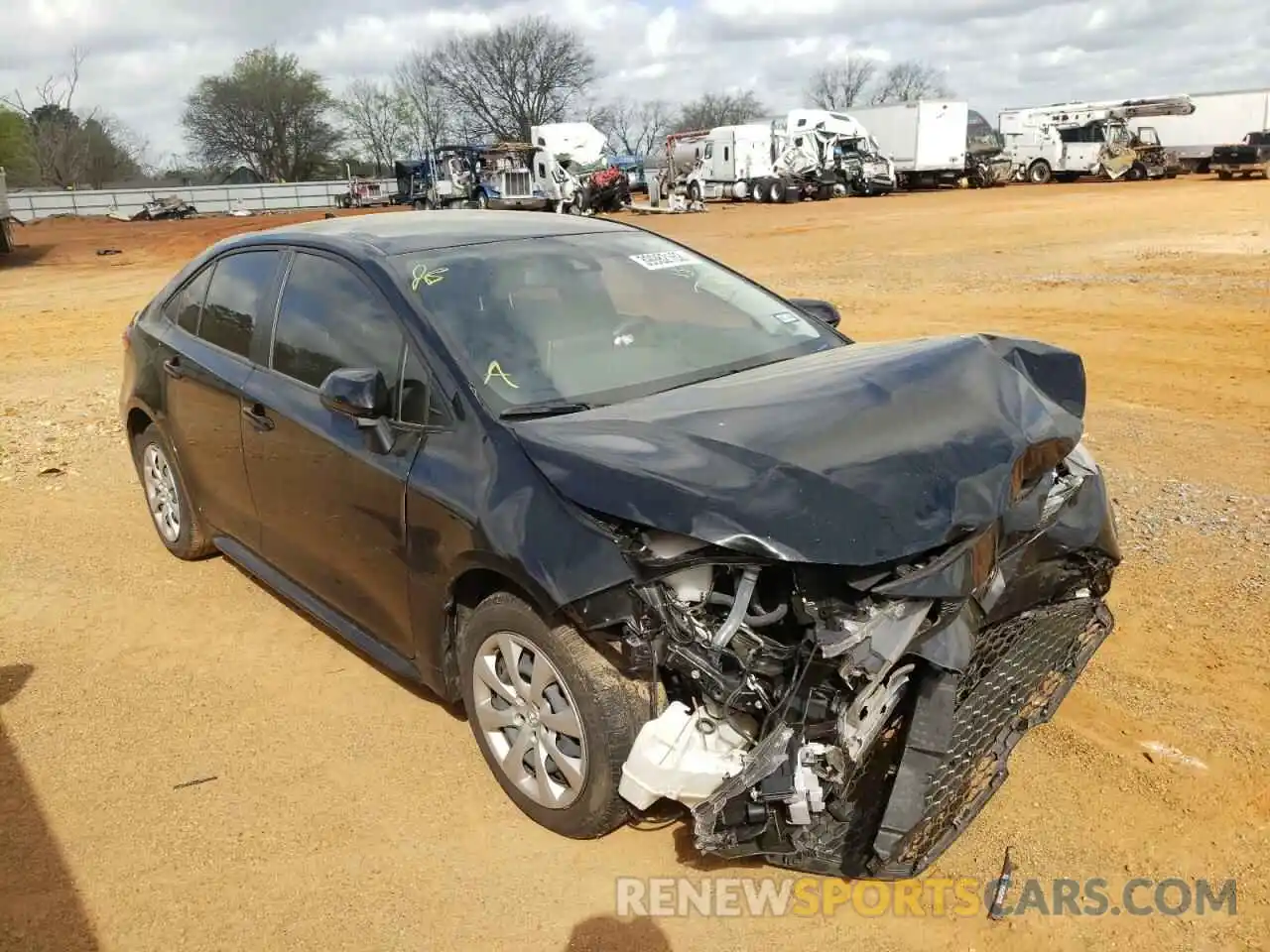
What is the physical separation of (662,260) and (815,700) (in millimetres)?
2320

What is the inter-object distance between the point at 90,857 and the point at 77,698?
3.68ft

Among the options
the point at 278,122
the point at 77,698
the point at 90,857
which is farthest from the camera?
the point at 278,122

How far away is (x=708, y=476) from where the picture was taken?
2.60 m

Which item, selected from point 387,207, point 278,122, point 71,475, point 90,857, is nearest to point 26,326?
Result: point 71,475

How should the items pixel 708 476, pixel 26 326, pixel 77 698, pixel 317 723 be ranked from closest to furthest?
pixel 708 476
pixel 317 723
pixel 77 698
pixel 26 326

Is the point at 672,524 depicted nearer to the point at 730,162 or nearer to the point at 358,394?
the point at 358,394

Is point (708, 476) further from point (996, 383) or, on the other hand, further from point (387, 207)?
point (387, 207)

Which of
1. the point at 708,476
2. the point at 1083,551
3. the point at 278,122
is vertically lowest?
the point at 1083,551

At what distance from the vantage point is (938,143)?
39.8 m

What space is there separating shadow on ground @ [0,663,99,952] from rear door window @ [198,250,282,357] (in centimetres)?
189

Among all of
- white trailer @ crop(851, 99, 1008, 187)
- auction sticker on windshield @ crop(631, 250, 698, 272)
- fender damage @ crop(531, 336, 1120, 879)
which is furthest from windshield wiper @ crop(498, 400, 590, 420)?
white trailer @ crop(851, 99, 1008, 187)

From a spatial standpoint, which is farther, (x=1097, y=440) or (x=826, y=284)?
(x=826, y=284)

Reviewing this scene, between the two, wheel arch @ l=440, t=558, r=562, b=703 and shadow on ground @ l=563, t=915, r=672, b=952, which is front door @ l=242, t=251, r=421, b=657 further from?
shadow on ground @ l=563, t=915, r=672, b=952

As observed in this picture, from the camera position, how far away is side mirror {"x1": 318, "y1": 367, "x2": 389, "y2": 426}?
3.23 m
